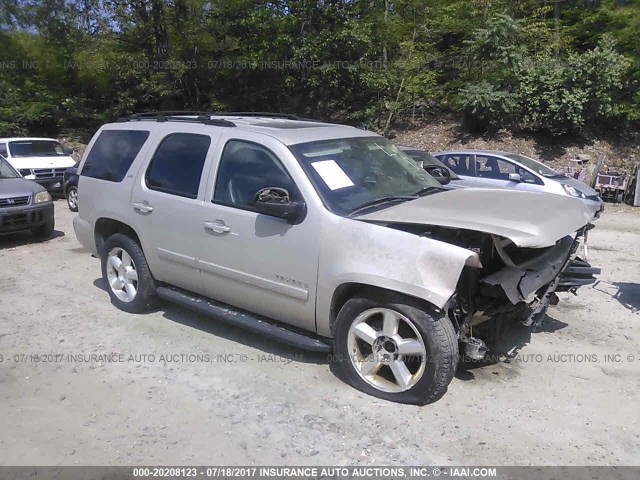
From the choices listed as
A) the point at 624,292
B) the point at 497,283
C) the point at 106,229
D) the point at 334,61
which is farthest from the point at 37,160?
the point at 497,283

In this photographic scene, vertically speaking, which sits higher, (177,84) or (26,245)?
(177,84)

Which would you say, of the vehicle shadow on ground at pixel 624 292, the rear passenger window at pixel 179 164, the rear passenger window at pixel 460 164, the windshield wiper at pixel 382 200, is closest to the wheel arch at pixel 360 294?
the windshield wiper at pixel 382 200

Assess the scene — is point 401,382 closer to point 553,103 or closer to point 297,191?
point 297,191

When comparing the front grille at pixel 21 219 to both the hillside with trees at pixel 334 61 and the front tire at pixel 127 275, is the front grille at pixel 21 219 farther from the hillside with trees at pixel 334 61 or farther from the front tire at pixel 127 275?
the hillside with trees at pixel 334 61

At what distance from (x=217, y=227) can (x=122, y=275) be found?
1.74m

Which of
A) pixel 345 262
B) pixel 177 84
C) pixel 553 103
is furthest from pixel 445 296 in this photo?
pixel 177 84

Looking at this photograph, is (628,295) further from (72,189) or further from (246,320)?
(72,189)

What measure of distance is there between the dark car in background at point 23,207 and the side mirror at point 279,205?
630 cm

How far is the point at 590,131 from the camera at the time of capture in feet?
56.8

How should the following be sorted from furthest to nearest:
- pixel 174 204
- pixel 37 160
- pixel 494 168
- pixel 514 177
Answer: pixel 37 160 → pixel 494 168 → pixel 514 177 → pixel 174 204

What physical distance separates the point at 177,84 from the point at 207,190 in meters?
20.2

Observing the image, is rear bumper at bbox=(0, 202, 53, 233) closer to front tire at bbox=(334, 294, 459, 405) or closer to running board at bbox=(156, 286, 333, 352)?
running board at bbox=(156, 286, 333, 352)

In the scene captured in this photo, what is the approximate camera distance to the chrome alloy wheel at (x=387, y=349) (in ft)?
12.8

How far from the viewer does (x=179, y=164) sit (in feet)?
17.1
